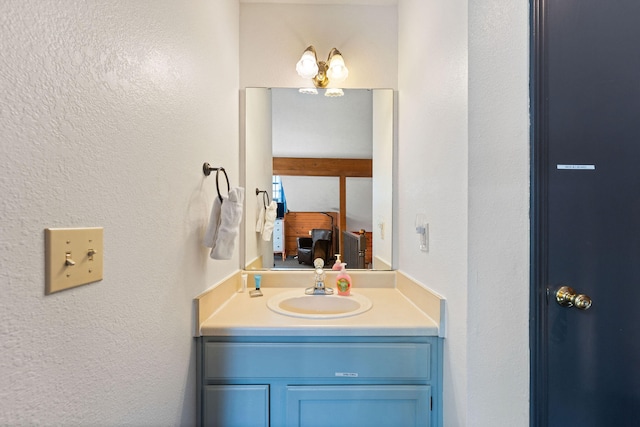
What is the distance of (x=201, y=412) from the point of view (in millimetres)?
1066

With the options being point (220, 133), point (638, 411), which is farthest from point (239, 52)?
point (638, 411)

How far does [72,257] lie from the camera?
1.72 ft

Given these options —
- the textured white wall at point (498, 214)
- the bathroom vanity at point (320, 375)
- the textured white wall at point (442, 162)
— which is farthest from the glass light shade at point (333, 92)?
the bathroom vanity at point (320, 375)

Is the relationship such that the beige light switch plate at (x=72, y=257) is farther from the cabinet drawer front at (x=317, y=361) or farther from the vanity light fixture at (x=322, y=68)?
the vanity light fixture at (x=322, y=68)

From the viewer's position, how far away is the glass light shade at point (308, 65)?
151 centimetres

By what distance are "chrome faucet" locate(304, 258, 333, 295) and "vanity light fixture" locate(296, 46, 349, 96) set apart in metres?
1.03

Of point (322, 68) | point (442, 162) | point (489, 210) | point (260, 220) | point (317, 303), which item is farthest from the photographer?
point (260, 220)

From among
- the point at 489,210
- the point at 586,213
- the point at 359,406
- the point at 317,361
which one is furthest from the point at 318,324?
the point at 586,213

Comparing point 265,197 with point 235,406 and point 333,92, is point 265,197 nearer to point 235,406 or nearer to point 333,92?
point 333,92

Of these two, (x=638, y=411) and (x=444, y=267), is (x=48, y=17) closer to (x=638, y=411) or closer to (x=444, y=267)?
(x=444, y=267)

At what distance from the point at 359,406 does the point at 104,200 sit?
3.63ft

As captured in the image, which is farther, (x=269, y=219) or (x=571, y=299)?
(x=269, y=219)

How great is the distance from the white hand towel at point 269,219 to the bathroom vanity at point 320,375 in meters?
0.71

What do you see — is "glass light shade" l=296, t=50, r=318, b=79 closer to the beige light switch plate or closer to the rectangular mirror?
the rectangular mirror
